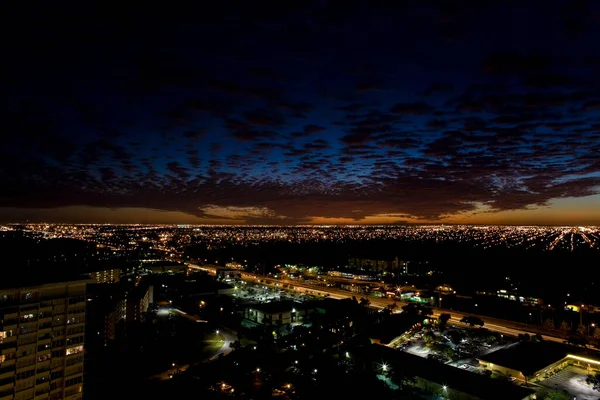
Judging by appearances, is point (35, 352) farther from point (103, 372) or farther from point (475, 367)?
point (475, 367)

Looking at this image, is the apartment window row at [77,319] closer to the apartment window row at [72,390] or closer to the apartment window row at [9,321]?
the apartment window row at [9,321]

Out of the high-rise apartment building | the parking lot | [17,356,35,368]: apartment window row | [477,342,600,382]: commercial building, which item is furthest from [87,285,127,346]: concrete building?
the parking lot

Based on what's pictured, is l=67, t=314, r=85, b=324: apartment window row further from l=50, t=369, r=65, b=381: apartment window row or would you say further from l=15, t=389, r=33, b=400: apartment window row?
l=15, t=389, r=33, b=400: apartment window row

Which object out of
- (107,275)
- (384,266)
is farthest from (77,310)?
(384,266)

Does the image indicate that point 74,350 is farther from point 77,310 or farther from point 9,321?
point 9,321

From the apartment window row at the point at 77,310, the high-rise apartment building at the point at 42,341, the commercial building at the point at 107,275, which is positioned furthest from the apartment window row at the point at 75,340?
the commercial building at the point at 107,275

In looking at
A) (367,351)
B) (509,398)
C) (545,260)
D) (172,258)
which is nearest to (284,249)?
(172,258)
